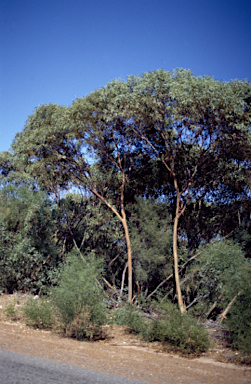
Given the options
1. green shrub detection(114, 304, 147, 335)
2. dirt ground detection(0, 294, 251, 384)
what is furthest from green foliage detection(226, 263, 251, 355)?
green shrub detection(114, 304, 147, 335)

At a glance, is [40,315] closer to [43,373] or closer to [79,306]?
[79,306]

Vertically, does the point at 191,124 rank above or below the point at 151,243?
above

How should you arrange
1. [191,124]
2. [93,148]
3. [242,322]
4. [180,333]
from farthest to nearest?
[93,148], [191,124], [180,333], [242,322]

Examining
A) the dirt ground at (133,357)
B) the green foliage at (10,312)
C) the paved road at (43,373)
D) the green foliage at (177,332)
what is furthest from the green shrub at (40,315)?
the paved road at (43,373)

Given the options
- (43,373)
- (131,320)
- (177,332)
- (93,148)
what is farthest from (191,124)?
(43,373)

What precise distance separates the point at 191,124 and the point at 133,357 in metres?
11.5

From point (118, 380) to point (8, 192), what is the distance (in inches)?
682

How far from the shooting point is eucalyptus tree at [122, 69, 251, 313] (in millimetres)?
15359

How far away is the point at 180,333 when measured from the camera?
888 centimetres

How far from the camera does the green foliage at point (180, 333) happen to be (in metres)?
8.69

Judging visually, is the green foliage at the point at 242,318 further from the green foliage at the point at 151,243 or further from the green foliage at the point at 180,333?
the green foliage at the point at 151,243

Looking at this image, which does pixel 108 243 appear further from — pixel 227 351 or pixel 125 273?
pixel 227 351

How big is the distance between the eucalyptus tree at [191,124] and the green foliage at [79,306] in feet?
17.4

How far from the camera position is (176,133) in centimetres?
1702
